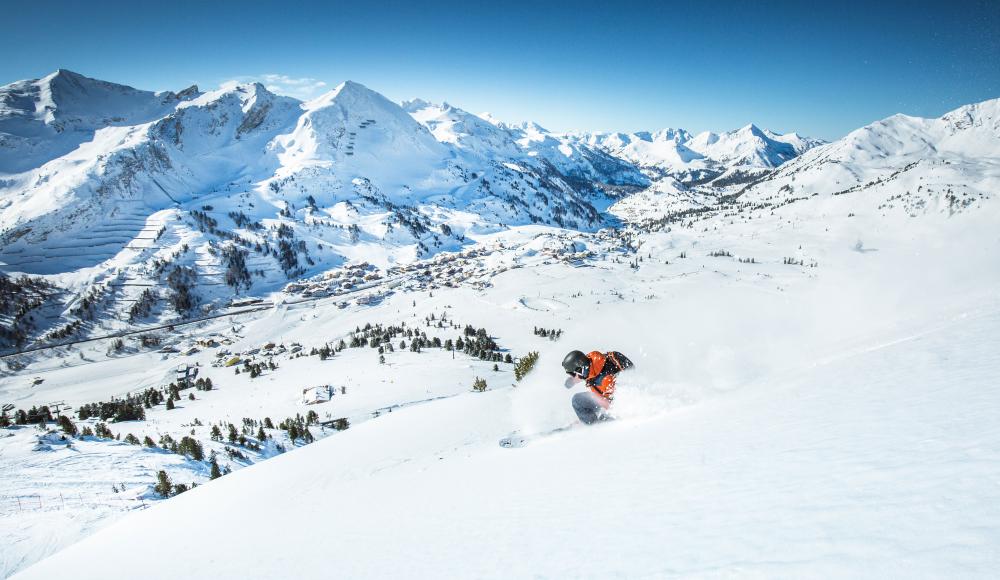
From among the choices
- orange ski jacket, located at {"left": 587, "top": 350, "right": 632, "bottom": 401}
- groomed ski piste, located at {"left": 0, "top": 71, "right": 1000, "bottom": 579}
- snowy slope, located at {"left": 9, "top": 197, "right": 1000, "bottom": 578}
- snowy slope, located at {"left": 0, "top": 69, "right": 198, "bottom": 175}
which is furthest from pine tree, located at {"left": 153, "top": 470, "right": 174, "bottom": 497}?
snowy slope, located at {"left": 0, "top": 69, "right": 198, "bottom": 175}

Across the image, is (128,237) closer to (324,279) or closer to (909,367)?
(324,279)

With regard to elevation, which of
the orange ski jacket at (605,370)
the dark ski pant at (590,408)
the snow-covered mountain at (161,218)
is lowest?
the dark ski pant at (590,408)

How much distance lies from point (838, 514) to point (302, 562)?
5875 mm

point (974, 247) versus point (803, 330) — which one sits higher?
point (974, 247)

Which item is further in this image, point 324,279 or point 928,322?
point 324,279

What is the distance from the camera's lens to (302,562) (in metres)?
5.25

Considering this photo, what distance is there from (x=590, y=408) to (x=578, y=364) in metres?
1.24

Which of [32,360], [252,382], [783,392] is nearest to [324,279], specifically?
[32,360]

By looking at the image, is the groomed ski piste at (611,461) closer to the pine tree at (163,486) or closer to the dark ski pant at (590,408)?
the pine tree at (163,486)

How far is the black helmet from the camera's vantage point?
9602 millimetres

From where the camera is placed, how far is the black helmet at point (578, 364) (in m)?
9.60

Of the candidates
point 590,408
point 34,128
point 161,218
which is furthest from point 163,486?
point 34,128

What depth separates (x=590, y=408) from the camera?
993cm

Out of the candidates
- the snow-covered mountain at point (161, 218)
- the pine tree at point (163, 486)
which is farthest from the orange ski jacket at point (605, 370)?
the snow-covered mountain at point (161, 218)
